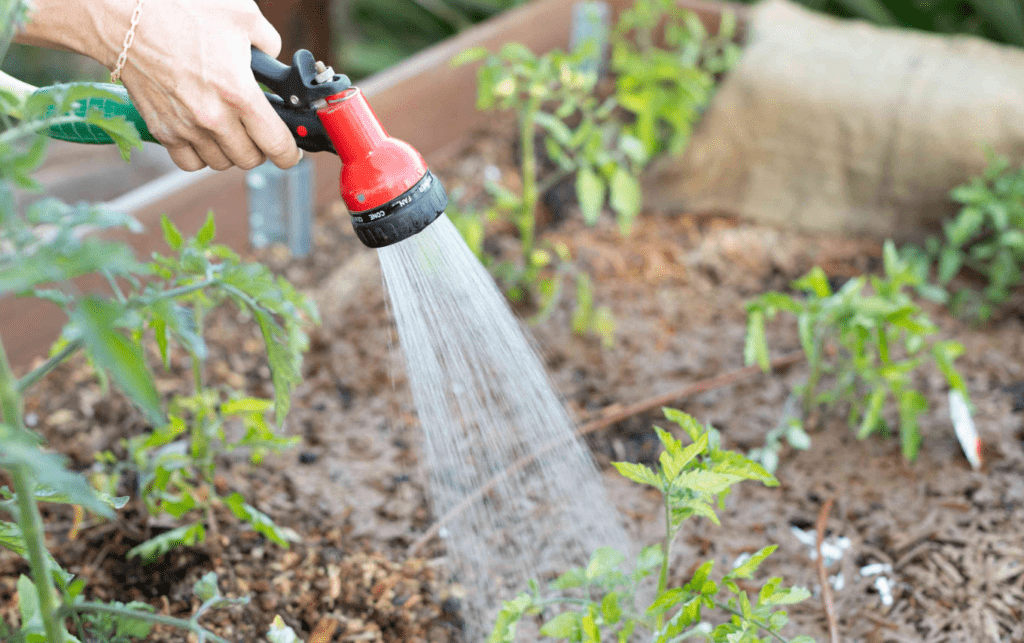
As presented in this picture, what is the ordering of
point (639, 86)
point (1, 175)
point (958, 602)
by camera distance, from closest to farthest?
1. point (1, 175)
2. point (958, 602)
3. point (639, 86)

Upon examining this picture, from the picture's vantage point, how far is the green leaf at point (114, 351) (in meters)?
0.58

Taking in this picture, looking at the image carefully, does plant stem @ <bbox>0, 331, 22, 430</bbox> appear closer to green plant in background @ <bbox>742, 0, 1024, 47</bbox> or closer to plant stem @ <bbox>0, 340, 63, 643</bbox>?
plant stem @ <bbox>0, 340, 63, 643</bbox>

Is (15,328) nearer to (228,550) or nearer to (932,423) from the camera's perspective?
(228,550)

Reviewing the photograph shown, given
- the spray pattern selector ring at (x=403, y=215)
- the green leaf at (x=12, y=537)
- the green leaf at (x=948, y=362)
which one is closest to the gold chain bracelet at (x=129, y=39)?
the spray pattern selector ring at (x=403, y=215)

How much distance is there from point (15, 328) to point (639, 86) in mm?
1517

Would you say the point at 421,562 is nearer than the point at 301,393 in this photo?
Yes

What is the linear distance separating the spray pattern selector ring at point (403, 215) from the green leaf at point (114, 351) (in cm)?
44

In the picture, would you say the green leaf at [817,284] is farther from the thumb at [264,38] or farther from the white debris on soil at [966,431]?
the thumb at [264,38]

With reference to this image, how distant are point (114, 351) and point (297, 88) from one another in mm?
515

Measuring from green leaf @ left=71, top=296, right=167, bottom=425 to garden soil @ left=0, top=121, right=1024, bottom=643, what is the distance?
2.20ft

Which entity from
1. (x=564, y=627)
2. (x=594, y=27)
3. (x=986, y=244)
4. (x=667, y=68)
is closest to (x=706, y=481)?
(x=564, y=627)

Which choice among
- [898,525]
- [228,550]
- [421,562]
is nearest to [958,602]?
[898,525]

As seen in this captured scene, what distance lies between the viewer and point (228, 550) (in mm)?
1276

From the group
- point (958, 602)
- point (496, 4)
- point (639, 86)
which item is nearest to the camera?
point (958, 602)
